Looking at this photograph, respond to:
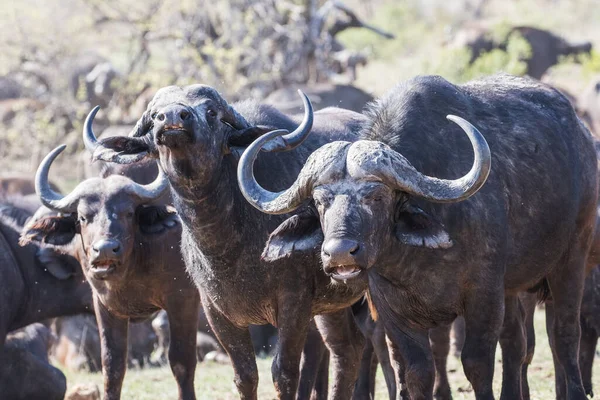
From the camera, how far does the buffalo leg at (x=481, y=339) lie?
21.1 ft

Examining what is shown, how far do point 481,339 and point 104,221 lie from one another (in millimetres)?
3145

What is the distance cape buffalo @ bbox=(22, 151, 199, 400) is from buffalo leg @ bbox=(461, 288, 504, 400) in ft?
9.09

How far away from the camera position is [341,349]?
7.89m

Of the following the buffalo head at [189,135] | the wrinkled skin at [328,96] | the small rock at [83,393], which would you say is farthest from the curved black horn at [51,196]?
the wrinkled skin at [328,96]

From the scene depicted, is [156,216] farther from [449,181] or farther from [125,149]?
[449,181]

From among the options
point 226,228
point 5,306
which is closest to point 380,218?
point 226,228

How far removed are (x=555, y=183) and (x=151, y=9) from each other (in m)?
17.1

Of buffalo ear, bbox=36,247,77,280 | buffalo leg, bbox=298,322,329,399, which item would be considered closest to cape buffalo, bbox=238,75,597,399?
buffalo leg, bbox=298,322,329,399

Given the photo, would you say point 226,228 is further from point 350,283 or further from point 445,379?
point 445,379

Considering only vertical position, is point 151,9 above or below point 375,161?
above

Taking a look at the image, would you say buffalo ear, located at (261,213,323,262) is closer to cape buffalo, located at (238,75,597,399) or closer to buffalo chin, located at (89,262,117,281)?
cape buffalo, located at (238,75,597,399)

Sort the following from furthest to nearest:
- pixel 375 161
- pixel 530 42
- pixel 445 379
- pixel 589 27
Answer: pixel 589 27 < pixel 530 42 < pixel 445 379 < pixel 375 161

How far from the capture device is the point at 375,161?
19.4ft

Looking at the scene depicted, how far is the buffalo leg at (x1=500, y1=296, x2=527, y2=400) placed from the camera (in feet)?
24.8
